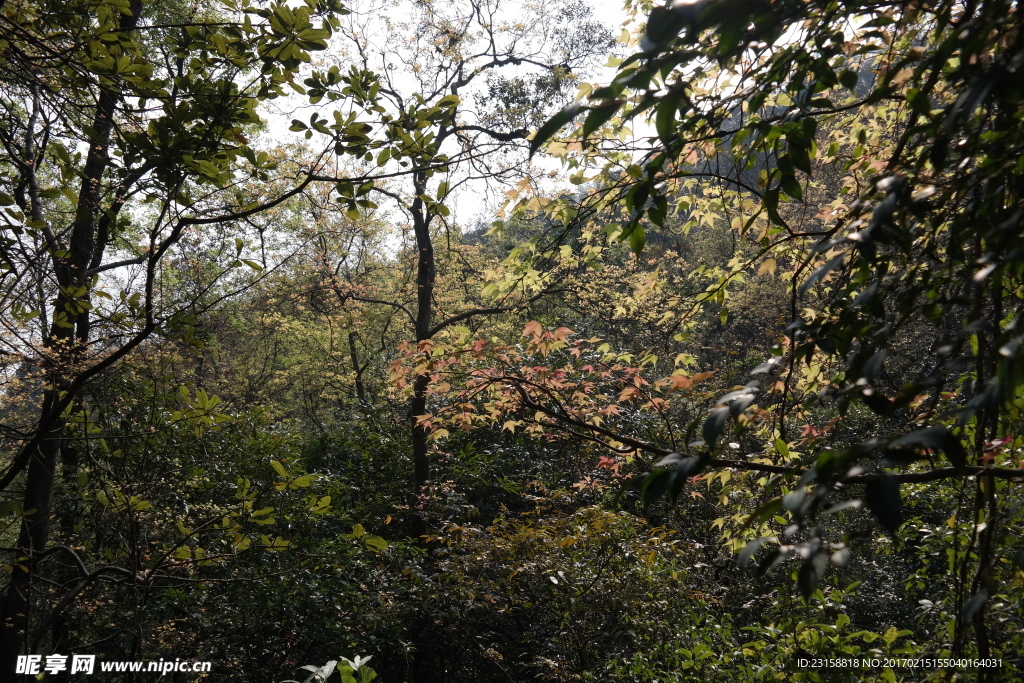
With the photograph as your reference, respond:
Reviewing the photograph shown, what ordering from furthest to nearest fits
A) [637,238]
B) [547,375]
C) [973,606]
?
[547,375] < [637,238] < [973,606]

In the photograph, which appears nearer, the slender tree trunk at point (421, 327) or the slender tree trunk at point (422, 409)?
the slender tree trunk at point (422, 409)

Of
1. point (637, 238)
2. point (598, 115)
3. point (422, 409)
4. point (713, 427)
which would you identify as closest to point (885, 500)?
point (713, 427)

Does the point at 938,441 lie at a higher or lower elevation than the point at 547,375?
lower

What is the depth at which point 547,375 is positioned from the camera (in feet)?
12.9

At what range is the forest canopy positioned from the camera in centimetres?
117

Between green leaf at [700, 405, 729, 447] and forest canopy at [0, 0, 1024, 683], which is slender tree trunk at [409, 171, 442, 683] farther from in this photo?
green leaf at [700, 405, 729, 447]

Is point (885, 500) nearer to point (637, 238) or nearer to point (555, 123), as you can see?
point (555, 123)

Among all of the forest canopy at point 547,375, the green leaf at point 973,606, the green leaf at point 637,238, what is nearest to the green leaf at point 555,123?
the forest canopy at point 547,375

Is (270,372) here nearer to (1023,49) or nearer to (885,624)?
(885,624)

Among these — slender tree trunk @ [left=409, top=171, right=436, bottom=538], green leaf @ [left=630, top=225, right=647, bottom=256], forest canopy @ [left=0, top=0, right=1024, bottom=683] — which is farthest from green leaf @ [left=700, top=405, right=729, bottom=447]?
slender tree trunk @ [left=409, top=171, right=436, bottom=538]

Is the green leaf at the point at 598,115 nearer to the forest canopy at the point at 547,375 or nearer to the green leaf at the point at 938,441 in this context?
the forest canopy at the point at 547,375

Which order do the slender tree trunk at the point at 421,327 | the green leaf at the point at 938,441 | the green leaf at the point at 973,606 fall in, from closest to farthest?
the green leaf at the point at 938,441 < the green leaf at the point at 973,606 < the slender tree trunk at the point at 421,327

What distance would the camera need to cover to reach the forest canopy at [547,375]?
1.17 m

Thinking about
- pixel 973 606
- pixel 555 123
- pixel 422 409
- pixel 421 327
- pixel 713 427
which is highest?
pixel 421 327
